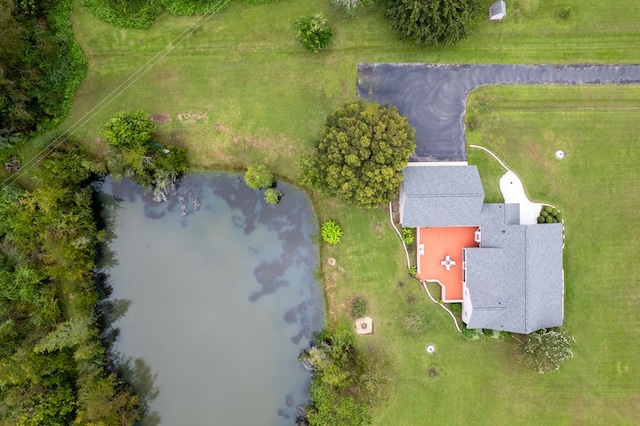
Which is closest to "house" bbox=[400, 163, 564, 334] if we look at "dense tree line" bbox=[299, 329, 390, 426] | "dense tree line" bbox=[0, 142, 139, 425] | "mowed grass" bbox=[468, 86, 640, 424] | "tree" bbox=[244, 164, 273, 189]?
"mowed grass" bbox=[468, 86, 640, 424]

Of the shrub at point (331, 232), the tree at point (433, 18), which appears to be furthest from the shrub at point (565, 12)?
the shrub at point (331, 232)

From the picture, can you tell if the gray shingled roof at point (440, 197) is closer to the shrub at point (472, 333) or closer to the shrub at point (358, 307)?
the shrub at point (358, 307)

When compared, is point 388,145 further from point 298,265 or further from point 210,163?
point 210,163

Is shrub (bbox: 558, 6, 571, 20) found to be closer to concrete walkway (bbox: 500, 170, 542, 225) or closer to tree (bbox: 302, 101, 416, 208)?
concrete walkway (bbox: 500, 170, 542, 225)

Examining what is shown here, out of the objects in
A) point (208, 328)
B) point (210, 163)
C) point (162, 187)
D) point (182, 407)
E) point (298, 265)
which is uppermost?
point (210, 163)

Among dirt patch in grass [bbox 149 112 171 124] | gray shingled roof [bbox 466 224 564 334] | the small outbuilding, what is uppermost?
the small outbuilding

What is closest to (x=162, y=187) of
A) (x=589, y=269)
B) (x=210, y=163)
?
(x=210, y=163)
